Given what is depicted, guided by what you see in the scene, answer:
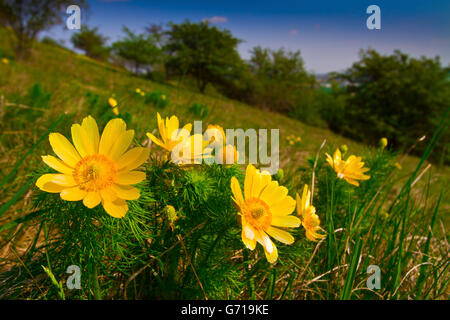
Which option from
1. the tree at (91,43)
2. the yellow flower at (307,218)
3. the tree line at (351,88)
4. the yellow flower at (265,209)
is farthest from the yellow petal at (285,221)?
the tree at (91,43)

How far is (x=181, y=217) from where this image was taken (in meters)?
0.59

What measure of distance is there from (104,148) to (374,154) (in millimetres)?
1293

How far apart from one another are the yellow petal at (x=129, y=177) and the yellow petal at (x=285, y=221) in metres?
0.28

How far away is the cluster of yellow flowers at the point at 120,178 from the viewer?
17.2 inches

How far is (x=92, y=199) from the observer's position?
0.43 m

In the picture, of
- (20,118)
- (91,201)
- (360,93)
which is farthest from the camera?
(360,93)

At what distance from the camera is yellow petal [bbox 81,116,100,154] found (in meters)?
0.49

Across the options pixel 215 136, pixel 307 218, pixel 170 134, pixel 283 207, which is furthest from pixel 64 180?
pixel 307 218

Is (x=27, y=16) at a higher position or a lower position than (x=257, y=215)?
higher

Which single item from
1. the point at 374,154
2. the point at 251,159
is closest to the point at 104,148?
the point at 251,159

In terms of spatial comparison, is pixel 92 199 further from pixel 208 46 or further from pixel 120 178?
pixel 208 46

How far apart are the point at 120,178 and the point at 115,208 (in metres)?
0.06

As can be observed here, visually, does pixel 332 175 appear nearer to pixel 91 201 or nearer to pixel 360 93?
pixel 91 201

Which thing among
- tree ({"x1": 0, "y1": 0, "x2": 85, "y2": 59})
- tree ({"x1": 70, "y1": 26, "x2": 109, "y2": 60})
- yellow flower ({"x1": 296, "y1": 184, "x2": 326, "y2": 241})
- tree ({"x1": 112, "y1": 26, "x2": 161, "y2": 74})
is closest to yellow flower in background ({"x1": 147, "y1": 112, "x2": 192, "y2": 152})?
yellow flower ({"x1": 296, "y1": 184, "x2": 326, "y2": 241})
